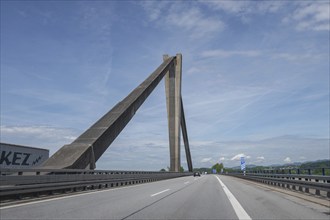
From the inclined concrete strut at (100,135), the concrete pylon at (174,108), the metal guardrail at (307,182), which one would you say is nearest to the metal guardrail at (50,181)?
the inclined concrete strut at (100,135)

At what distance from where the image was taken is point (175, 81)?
222 feet

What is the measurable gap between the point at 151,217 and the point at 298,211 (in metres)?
3.84

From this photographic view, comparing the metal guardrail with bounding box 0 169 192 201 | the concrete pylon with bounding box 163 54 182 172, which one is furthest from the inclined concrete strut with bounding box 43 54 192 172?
the concrete pylon with bounding box 163 54 182 172

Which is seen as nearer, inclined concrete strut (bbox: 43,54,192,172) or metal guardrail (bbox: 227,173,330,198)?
metal guardrail (bbox: 227,173,330,198)

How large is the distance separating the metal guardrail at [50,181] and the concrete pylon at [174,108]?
39167mm

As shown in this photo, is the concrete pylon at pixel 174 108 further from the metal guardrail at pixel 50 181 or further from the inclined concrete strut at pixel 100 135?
the metal guardrail at pixel 50 181

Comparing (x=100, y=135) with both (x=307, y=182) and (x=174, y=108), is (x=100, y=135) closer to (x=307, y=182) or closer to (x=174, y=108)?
(x=307, y=182)

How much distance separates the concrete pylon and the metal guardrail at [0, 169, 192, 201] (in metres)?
39.2

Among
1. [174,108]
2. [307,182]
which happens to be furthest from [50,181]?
[174,108]

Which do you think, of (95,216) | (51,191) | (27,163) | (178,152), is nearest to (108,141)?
(27,163)

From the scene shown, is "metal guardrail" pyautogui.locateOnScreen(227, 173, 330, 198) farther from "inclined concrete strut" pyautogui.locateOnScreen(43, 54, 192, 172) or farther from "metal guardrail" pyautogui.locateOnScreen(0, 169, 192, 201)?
"inclined concrete strut" pyautogui.locateOnScreen(43, 54, 192, 172)

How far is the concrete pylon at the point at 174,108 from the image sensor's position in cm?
6322

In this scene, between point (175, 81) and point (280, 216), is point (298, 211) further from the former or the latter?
point (175, 81)

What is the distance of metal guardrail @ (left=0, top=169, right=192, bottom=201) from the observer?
10.8m
